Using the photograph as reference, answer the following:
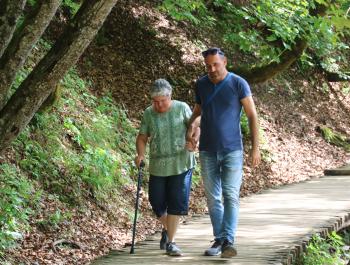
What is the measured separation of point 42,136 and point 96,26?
4.28m

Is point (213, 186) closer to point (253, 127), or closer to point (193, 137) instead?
point (193, 137)

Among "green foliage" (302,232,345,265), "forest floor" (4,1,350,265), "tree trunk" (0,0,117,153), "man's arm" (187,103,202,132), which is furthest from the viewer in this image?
"forest floor" (4,1,350,265)

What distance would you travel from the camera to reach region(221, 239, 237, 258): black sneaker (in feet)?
20.6

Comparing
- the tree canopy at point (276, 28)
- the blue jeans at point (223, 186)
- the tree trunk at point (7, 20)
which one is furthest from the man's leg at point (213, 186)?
the tree canopy at point (276, 28)

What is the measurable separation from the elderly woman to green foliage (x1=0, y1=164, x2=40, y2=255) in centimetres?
147

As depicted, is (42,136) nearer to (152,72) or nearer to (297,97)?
(152,72)

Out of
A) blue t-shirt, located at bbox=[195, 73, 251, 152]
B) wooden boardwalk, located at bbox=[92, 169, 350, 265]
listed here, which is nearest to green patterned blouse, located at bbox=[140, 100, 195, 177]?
blue t-shirt, located at bbox=[195, 73, 251, 152]

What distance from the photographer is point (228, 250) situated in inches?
247

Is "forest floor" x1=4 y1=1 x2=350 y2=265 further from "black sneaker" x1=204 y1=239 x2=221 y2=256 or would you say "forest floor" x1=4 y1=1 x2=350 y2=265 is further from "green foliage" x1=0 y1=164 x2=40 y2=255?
"black sneaker" x1=204 y1=239 x2=221 y2=256

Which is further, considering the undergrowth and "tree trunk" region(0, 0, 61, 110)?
the undergrowth

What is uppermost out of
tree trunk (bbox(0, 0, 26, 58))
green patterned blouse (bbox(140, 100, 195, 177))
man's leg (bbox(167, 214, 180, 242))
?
tree trunk (bbox(0, 0, 26, 58))

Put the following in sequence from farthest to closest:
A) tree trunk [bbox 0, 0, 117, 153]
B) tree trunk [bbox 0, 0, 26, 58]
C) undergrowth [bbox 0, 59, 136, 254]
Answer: undergrowth [bbox 0, 59, 136, 254] < tree trunk [bbox 0, 0, 26, 58] < tree trunk [bbox 0, 0, 117, 153]

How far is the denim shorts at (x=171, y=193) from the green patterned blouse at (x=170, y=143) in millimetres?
81

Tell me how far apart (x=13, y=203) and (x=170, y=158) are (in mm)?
1881
